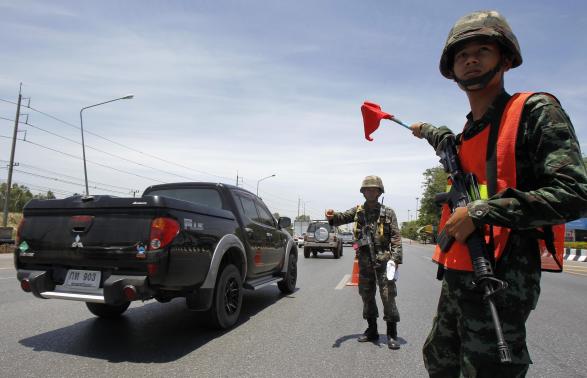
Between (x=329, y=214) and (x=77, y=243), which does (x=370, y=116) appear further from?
(x=77, y=243)

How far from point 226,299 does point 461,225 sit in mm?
4217

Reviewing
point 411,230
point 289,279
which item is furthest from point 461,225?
point 411,230

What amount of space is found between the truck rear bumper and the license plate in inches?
1.9

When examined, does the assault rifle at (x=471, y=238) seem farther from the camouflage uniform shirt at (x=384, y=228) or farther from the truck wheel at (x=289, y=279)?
the truck wheel at (x=289, y=279)

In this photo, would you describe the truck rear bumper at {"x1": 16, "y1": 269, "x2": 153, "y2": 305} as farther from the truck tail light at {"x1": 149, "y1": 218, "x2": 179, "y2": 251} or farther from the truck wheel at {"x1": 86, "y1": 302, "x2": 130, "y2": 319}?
the truck wheel at {"x1": 86, "y1": 302, "x2": 130, "y2": 319}

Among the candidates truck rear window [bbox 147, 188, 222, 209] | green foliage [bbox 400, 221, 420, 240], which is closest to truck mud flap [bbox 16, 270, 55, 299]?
truck rear window [bbox 147, 188, 222, 209]

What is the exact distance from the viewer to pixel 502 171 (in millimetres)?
1723

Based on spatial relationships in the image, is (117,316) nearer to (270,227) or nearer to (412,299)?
(270,227)

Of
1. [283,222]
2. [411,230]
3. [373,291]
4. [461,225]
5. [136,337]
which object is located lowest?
[136,337]

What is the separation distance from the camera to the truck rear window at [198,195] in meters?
6.28

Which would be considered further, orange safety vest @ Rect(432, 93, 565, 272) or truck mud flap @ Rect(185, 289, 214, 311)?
truck mud flap @ Rect(185, 289, 214, 311)

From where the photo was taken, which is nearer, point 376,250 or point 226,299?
point 376,250

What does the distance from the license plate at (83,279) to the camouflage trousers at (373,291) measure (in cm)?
293

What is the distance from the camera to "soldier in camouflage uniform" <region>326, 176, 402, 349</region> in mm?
4961
